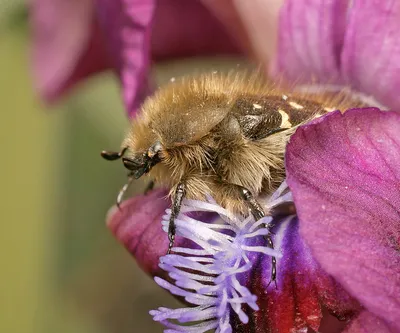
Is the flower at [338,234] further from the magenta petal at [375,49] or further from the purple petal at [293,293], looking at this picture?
the magenta petal at [375,49]

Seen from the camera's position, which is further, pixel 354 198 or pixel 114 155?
pixel 114 155

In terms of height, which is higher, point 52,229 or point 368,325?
point 368,325

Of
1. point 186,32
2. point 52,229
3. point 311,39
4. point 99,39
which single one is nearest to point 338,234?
point 311,39

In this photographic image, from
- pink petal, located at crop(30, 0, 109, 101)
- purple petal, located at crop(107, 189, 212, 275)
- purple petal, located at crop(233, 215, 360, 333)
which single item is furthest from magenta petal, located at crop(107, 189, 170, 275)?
pink petal, located at crop(30, 0, 109, 101)

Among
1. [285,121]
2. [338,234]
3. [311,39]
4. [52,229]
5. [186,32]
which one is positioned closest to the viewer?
[338,234]

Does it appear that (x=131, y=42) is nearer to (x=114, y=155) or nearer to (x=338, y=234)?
(x=114, y=155)

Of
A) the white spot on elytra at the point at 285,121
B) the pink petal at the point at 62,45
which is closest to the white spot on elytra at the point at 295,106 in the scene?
the white spot on elytra at the point at 285,121

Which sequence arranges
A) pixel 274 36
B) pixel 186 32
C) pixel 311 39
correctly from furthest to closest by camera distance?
pixel 186 32 → pixel 274 36 → pixel 311 39

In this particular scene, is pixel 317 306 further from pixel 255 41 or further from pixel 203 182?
pixel 255 41
